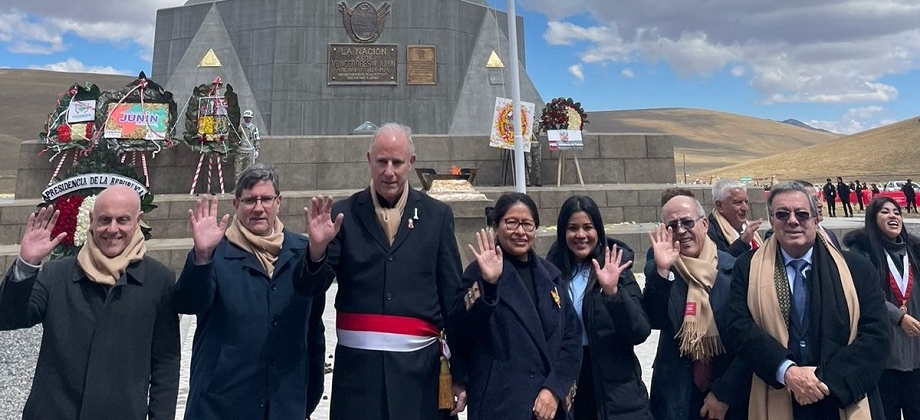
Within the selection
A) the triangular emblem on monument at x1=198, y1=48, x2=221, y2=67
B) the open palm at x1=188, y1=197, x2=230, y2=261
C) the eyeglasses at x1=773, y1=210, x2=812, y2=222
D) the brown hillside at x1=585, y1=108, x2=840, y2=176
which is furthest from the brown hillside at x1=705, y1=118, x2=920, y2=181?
the open palm at x1=188, y1=197, x2=230, y2=261

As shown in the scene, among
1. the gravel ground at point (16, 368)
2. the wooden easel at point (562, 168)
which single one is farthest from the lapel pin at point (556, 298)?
the wooden easel at point (562, 168)

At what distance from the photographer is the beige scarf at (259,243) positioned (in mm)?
2430

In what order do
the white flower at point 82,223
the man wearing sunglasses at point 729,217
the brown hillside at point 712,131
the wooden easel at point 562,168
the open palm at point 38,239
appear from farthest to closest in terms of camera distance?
1. the brown hillside at point 712,131
2. the wooden easel at point 562,168
3. the white flower at point 82,223
4. the man wearing sunglasses at point 729,217
5. the open palm at point 38,239

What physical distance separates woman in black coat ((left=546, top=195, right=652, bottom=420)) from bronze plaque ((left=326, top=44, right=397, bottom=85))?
11348 mm

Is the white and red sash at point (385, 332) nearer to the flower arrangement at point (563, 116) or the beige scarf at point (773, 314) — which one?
the beige scarf at point (773, 314)

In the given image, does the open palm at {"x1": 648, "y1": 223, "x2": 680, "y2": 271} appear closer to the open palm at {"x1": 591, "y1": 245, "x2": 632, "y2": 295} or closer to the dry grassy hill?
the open palm at {"x1": 591, "y1": 245, "x2": 632, "y2": 295}

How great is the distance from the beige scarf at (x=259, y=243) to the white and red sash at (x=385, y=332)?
38 cm

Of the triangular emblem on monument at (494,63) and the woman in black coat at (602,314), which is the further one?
the triangular emblem on monument at (494,63)

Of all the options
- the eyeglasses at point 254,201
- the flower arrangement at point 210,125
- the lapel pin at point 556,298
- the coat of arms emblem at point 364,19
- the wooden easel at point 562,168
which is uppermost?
the coat of arms emblem at point 364,19

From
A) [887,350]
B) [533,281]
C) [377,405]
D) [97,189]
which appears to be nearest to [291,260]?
[377,405]

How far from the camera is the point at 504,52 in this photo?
47.5ft

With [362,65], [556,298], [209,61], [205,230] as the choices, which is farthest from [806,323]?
[209,61]

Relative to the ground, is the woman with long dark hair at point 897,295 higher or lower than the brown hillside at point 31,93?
lower

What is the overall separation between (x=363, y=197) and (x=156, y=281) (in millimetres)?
842
